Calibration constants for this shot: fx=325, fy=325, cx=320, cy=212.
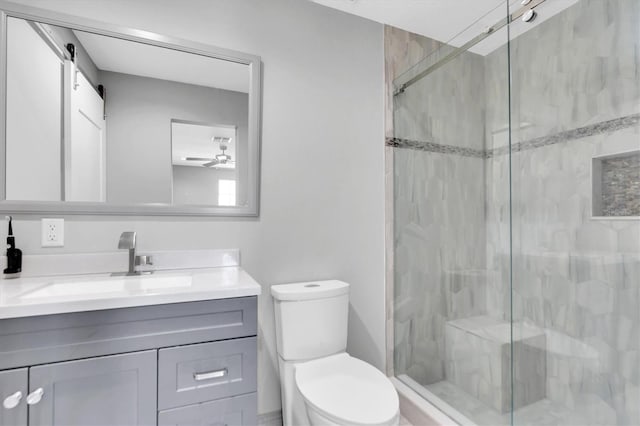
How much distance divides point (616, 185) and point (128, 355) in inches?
78.3

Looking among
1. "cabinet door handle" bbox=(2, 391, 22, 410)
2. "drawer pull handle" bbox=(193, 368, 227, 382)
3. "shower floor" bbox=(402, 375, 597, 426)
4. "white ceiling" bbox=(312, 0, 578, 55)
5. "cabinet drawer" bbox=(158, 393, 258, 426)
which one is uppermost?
"white ceiling" bbox=(312, 0, 578, 55)

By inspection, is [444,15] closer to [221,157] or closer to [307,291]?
[221,157]

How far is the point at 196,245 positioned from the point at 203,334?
0.60 meters

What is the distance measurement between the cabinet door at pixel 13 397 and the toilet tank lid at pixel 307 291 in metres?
0.91

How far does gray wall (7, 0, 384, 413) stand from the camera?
1529mm

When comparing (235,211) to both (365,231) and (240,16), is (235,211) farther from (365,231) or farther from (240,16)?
→ (240,16)

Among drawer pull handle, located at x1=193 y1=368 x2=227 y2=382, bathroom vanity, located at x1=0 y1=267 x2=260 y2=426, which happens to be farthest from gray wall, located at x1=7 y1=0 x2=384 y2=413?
drawer pull handle, located at x1=193 y1=368 x2=227 y2=382

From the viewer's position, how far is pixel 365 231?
6.39 ft

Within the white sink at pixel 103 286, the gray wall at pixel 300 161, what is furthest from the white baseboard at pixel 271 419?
the white sink at pixel 103 286

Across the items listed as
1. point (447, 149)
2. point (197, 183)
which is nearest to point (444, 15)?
point (447, 149)

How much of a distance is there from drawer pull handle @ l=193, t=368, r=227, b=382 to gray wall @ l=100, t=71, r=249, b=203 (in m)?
0.81

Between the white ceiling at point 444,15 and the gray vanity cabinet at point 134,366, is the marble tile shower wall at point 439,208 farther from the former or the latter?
the gray vanity cabinet at point 134,366

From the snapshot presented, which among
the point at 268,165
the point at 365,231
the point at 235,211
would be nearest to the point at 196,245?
→ the point at 235,211

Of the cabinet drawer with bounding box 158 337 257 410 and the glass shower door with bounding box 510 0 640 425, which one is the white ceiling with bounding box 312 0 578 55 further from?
the cabinet drawer with bounding box 158 337 257 410
